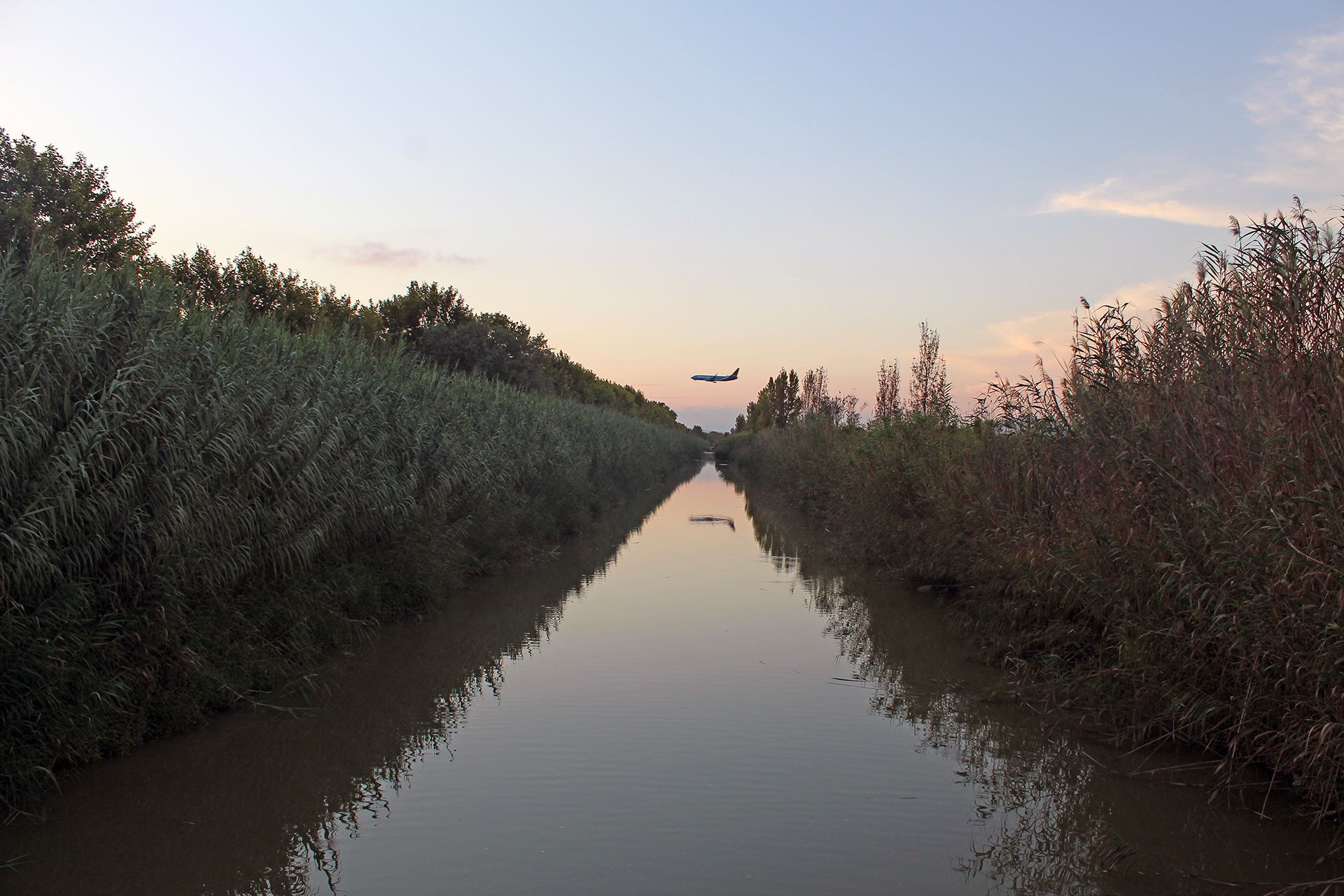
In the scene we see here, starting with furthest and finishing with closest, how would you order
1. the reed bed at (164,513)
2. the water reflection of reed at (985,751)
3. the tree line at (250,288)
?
the tree line at (250,288) < the reed bed at (164,513) < the water reflection of reed at (985,751)

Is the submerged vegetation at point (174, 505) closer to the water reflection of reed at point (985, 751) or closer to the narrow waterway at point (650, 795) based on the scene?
the narrow waterway at point (650, 795)

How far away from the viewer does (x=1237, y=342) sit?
20.6ft

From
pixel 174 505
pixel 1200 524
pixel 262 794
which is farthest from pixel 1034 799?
pixel 174 505

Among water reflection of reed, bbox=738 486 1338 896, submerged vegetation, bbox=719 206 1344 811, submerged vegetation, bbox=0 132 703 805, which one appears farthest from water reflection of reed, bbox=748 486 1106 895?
submerged vegetation, bbox=0 132 703 805

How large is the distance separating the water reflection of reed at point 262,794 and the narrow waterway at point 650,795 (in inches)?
0.8

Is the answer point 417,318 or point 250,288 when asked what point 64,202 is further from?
point 417,318

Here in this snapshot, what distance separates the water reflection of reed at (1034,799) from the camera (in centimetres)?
485

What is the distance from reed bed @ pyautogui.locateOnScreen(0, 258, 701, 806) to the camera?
5.57m

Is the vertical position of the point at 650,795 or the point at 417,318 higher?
the point at 417,318

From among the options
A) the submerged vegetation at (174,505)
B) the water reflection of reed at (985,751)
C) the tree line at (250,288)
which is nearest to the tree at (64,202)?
the tree line at (250,288)

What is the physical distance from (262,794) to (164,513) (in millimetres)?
2039

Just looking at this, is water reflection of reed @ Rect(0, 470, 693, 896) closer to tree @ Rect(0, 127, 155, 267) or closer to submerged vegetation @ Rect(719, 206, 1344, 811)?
submerged vegetation @ Rect(719, 206, 1344, 811)

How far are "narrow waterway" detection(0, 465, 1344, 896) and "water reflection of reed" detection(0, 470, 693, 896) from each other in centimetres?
2

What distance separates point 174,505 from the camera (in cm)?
648
